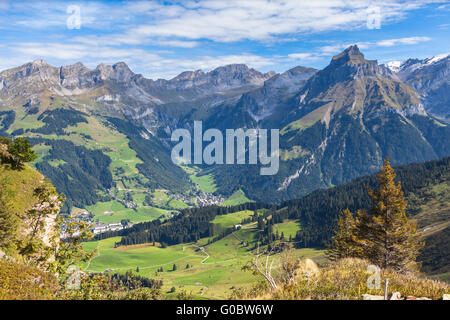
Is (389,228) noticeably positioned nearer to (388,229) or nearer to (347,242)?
(388,229)

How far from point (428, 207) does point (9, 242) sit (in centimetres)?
21094

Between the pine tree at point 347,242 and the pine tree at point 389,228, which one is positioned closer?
the pine tree at point 389,228

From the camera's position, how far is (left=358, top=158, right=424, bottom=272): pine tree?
52656 millimetres

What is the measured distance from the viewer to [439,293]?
21750 mm

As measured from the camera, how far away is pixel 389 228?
53.3 m

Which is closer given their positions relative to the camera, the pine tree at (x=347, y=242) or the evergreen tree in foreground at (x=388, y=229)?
the evergreen tree in foreground at (x=388, y=229)

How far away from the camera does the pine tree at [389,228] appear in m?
52.7

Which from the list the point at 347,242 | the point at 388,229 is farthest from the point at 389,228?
the point at 347,242

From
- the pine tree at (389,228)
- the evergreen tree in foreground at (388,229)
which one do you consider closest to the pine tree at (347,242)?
the evergreen tree in foreground at (388,229)

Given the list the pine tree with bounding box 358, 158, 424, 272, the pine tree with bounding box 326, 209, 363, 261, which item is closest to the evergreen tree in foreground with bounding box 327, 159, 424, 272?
the pine tree with bounding box 358, 158, 424, 272

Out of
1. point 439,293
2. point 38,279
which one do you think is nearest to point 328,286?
point 439,293

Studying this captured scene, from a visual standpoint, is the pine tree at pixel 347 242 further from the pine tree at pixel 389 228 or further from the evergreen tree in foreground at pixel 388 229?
the pine tree at pixel 389 228
